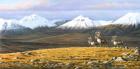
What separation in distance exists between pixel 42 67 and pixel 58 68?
4356mm

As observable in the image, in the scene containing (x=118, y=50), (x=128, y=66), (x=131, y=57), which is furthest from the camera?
(x=118, y=50)

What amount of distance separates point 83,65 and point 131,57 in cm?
2756

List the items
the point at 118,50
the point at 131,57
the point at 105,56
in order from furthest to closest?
the point at 118,50 < the point at 105,56 < the point at 131,57

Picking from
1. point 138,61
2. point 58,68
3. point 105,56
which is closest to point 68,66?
point 58,68

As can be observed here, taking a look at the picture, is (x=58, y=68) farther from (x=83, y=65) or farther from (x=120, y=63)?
(x=120, y=63)

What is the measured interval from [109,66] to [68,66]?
1199 centimetres

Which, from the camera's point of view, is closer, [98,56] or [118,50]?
[98,56]

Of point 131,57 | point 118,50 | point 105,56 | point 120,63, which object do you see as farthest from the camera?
point 118,50

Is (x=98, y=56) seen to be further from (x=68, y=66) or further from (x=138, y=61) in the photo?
(x=68, y=66)

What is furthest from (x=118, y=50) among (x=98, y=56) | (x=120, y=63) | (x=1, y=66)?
(x=1, y=66)

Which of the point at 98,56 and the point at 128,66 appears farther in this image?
the point at 98,56

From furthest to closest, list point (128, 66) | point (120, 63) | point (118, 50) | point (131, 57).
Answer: point (118, 50), point (131, 57), point (120, 63), point (128, 66)

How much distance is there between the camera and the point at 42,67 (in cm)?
12188

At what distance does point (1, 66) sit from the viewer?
123188 mm
